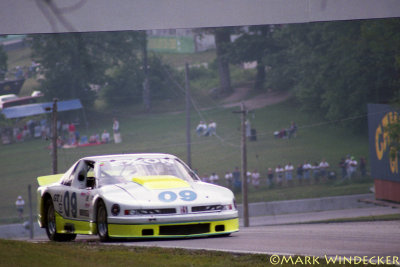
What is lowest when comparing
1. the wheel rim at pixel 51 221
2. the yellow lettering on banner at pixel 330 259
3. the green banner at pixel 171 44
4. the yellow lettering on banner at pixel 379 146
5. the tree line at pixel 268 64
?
the yellow lettering on banner at pixel 330 259

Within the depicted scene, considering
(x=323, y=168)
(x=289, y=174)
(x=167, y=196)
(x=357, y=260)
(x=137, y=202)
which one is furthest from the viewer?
(x=323, y=168)

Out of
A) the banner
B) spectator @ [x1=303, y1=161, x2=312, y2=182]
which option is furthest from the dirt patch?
the banner

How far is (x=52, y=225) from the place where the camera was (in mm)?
12523

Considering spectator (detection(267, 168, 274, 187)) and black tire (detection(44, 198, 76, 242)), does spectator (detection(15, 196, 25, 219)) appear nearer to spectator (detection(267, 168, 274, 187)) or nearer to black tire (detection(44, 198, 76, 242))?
spectator (detection(267, 168, 274, 187))

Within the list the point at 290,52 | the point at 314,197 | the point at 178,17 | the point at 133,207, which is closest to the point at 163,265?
the point at 133,207

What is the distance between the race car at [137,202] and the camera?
10297 mm

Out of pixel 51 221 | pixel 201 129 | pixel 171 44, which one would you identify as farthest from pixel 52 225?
pixel 171 44

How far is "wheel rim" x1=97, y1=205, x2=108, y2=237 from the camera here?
10.6 m

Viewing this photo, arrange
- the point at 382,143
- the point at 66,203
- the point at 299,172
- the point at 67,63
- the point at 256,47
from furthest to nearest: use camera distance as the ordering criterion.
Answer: the point at 256,47 < the point at 67,63 < the point at 299,172 < the point at 382,143 < the point at 66,203

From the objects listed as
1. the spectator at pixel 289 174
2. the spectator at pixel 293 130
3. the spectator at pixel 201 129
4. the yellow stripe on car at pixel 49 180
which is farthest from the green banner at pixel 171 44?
the yellow stripe on car at pixel 49 180

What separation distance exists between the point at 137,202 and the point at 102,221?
73 cm

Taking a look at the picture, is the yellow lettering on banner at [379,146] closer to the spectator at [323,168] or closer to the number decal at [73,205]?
the spectator at [323,168]

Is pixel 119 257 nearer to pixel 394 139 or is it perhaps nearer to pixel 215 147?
pixel 394 139

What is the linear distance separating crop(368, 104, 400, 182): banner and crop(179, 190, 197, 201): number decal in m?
24.6
